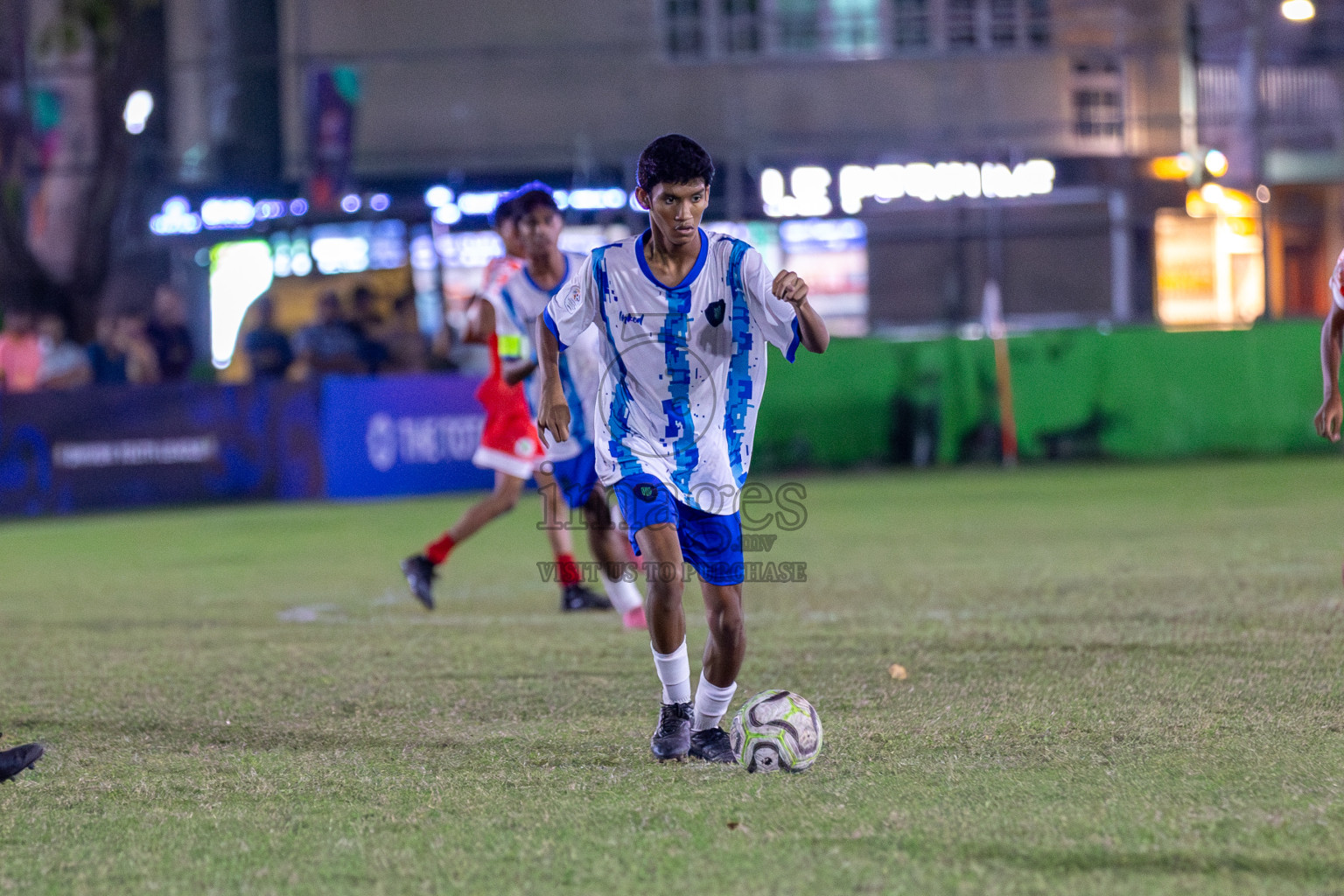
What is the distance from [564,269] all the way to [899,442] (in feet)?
38.9

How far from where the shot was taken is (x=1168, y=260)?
76.1 ft

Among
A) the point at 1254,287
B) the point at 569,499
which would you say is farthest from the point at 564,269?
the point at 1254,287

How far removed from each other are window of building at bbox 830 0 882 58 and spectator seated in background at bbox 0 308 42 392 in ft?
38.5

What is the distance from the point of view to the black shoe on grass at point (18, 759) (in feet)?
15.5

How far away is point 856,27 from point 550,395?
2014cm

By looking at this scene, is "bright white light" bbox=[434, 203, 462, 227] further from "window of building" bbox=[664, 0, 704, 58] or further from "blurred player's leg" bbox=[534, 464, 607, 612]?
"blurred player's leg" bbox=[534, 464, 607, 612]

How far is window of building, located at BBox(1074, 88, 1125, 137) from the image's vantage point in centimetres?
2286

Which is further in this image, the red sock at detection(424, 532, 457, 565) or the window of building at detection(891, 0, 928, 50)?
the window of building at detection(891, 0, 928, 50)

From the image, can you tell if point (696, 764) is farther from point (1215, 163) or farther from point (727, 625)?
point (1215, 163)

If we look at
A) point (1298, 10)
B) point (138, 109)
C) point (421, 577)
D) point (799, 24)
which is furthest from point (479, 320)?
point (1298, 10)

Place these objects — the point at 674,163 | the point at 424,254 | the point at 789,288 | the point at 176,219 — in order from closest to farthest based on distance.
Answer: the point at 789,288, the point at 674,163, the point at 424,254, the point at 176,219

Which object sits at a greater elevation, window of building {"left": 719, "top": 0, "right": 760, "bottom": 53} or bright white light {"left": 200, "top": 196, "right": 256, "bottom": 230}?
window of building {"left": 719, "top": 0, "right": 760, "bottom": 53}

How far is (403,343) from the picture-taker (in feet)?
62.3

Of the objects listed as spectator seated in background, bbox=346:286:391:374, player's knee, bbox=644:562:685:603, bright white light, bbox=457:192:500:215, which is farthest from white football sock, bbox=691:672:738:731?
bright white light, bbox=457:192:500:215
